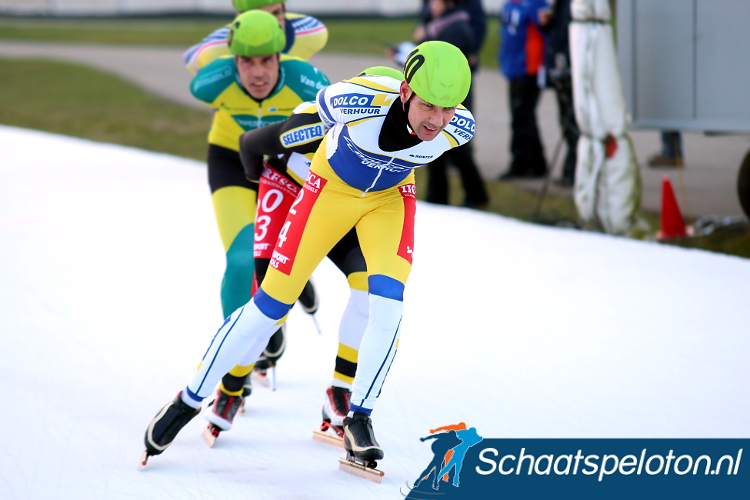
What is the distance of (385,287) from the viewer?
10.4 feet

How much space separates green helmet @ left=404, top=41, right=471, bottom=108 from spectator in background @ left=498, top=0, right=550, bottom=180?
18.5ft

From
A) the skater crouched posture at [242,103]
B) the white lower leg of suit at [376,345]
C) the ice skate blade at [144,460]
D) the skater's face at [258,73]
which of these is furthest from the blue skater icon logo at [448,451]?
the skater's face at [258,73]

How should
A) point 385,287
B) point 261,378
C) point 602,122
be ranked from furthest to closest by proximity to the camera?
point 602,122, point 261,378, point 385,287

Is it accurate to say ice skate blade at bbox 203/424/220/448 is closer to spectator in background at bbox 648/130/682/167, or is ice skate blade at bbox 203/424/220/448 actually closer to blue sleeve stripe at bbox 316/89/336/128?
blue sleeve stripe at bbox 316/89/336/128

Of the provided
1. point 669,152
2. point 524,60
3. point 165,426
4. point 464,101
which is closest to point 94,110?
point 524,60

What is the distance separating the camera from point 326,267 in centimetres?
667

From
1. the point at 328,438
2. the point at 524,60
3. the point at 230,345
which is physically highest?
the point at 524,60

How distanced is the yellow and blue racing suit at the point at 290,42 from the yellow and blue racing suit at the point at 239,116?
0.32 metres

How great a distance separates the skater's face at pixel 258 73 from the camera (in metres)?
4.04

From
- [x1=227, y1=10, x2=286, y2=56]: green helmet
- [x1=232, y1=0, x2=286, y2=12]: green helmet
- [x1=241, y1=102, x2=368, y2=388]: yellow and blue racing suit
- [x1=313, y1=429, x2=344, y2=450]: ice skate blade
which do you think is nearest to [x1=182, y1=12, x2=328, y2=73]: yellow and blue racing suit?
[x1=232, y1=0, x2=286, y2=12]: green helmet

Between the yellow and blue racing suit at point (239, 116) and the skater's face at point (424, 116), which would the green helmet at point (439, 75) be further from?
the yellow and blue racing suit at point (239, 116)

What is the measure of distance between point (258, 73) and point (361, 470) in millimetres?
1847

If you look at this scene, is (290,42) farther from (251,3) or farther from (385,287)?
(385,287)

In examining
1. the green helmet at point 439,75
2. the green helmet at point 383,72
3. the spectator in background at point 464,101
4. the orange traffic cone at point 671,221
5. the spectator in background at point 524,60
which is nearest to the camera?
the green helmet at point 439,75
